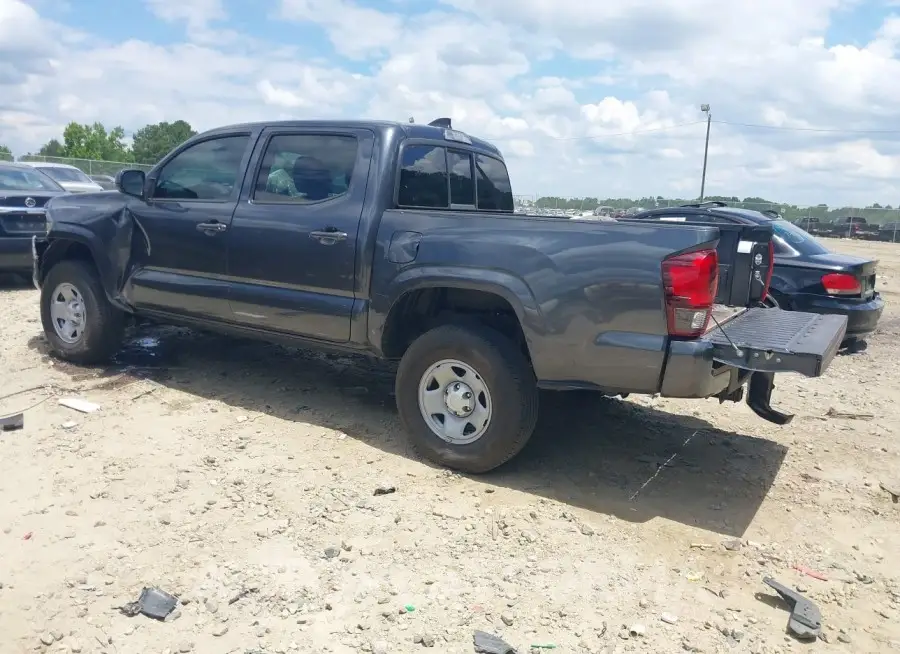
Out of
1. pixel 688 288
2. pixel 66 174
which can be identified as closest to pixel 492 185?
pixel 688 288

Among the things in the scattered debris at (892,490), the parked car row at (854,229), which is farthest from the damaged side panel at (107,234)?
the parked car row at (854,229)

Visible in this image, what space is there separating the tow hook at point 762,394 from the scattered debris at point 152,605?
3.29m

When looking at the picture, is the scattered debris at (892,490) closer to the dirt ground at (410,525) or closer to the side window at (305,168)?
the dirt ground at (410,525)

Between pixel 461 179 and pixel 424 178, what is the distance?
51cm

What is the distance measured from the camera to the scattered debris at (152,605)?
303 cm

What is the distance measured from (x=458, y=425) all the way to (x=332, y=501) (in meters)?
0.87

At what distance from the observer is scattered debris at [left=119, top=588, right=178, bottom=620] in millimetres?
3027

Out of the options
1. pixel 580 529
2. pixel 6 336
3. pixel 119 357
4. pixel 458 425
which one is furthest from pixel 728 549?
pixel 6 336

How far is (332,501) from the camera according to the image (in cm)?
405

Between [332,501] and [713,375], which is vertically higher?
[713,375]

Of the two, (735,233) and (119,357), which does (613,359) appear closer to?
(735,233)

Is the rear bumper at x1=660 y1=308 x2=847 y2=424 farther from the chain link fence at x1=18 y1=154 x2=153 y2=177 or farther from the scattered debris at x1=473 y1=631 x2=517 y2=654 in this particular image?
the chain link fence at x1=18 y1=154 x2=153 y2=177

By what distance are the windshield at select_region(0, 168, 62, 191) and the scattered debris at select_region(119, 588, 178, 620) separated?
917 centimetres

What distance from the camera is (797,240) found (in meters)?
8.38
